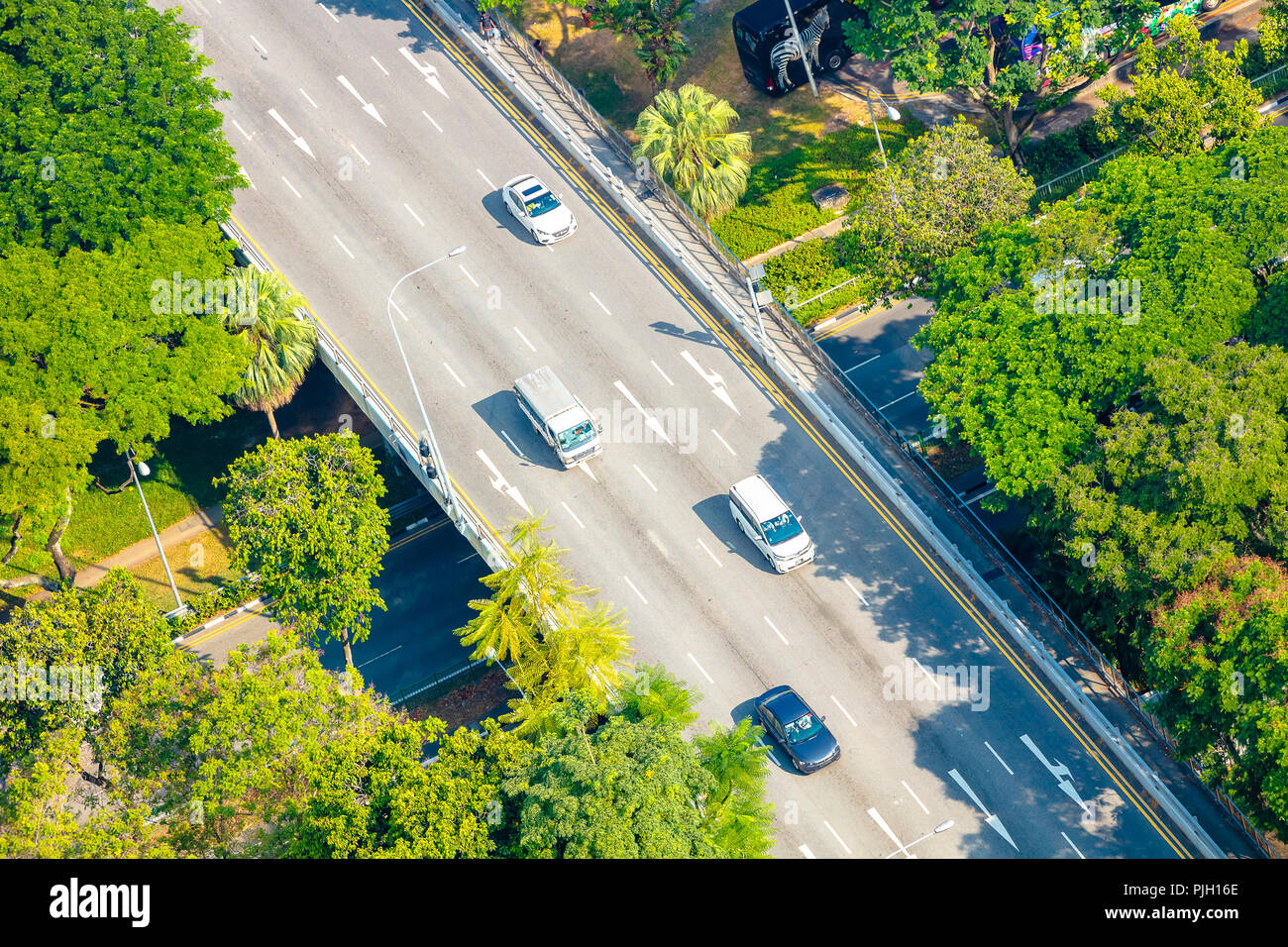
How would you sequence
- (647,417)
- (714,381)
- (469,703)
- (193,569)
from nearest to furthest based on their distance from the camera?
1. (647,417)
2. (469,703)
3. (714,381)
4. (193,569)

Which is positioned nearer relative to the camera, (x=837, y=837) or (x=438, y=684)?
(x=837, y=837)

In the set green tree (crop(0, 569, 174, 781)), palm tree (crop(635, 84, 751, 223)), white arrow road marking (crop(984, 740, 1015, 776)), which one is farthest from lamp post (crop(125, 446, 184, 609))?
white arrow road marking (crop(984, 740, 1015, 776))

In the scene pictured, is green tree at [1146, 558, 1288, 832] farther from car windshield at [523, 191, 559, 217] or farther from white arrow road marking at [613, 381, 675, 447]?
car windshield at [523, 191, 559, 217]

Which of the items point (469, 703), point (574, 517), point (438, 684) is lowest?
point (469, 703)

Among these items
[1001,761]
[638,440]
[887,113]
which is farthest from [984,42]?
[1001,761]

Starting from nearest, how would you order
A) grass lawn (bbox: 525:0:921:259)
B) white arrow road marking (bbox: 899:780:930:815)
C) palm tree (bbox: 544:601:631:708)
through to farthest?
palm tree (bbox: 544:601:631:708), white arrow road marking (bbox: 899:780:930:815), grass lawn (bbox: 525:0:921:259)

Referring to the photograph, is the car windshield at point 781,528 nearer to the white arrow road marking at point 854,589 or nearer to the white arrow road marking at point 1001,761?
the white arrow road marking at point 854,589

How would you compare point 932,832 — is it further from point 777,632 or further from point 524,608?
point 524,608
